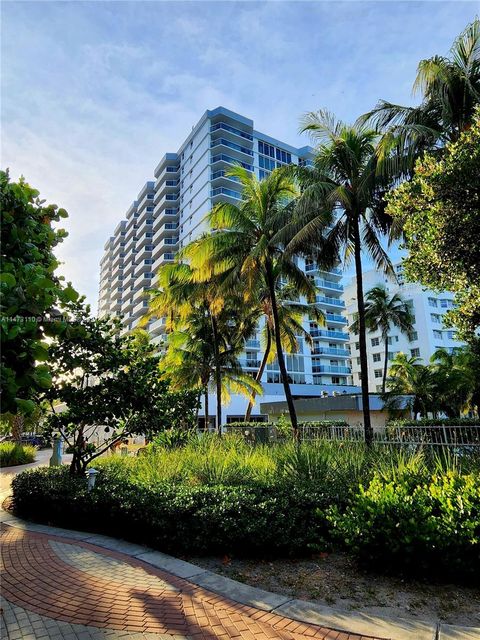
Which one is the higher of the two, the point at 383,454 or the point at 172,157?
the point at 172,157

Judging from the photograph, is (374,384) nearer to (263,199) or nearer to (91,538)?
(263,199)

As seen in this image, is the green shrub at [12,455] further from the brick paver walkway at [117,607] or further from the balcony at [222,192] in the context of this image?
the balcony at [222,192]

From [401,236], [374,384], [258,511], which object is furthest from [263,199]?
[374,384]

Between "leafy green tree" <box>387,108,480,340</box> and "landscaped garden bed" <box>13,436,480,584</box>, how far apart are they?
3877mm

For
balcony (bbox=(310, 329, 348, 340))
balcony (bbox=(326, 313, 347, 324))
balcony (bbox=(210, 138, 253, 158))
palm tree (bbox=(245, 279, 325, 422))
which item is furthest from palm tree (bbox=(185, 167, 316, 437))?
balcony (bbox=(326, 313, 347, 324))

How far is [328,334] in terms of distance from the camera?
64.6m

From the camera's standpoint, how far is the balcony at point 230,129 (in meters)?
58.9

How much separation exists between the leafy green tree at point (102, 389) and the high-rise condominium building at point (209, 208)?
1455 inches

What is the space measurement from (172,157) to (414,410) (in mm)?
58861

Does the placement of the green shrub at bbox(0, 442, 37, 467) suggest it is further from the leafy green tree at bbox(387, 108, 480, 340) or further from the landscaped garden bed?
the leafy green tree at bbox(387, 108, 480, 340)

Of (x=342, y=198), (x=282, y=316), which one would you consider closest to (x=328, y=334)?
(x=282, y=316)

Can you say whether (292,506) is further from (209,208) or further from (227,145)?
(227,145)

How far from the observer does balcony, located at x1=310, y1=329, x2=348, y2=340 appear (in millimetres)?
63688

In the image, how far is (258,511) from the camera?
5.69 metres
